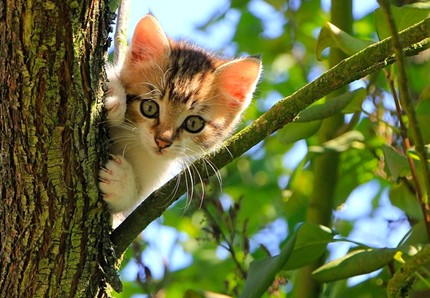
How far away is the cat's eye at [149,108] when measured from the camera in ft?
8.73

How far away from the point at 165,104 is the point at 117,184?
625 mm

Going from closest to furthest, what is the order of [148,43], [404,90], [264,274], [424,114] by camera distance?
[404,90], [264,274], [424,114], [148,43]

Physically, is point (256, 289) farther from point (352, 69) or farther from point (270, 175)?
point (270, 175)

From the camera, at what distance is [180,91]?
2.78m

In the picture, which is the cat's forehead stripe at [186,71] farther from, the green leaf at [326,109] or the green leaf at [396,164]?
the green leaf at [396,164]

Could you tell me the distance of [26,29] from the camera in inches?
69.5

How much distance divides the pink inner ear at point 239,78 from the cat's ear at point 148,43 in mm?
307

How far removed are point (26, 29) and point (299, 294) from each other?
61.9 inches

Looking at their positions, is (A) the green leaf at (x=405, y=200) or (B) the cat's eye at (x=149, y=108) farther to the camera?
(B) the cat's eye at (x=149, y=108)

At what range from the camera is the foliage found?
2.26 meters

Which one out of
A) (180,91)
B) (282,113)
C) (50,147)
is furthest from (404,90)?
(180,91)

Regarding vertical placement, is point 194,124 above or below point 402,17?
above

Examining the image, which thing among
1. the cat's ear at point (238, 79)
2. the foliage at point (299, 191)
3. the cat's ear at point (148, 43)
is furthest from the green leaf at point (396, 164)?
the cat's ear at point (148, 43)

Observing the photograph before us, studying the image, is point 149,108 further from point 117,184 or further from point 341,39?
point 341,39
